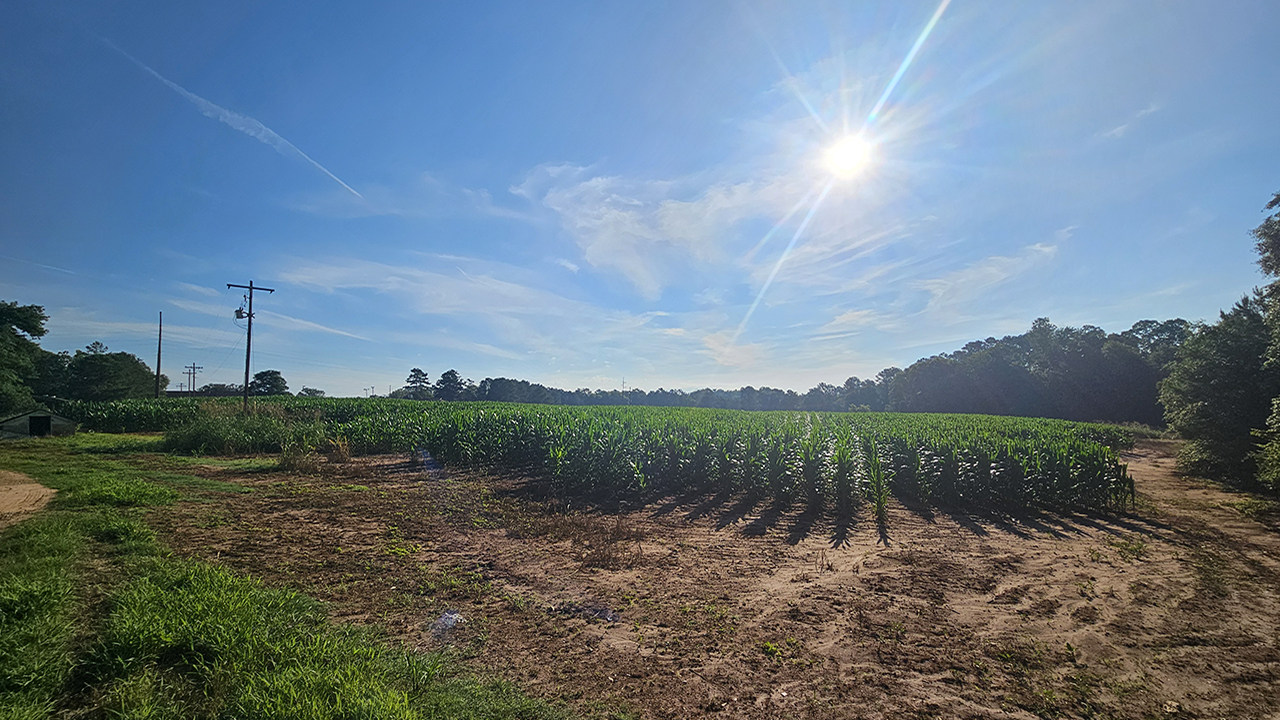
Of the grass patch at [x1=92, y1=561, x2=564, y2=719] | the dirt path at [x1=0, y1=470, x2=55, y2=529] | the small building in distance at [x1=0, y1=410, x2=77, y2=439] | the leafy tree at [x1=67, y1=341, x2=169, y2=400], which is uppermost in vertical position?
the leafy tree at [x1=67, y1=341, x2=169, y2=400]

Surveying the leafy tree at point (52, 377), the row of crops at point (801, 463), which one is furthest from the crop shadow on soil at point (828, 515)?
the leafy tree at point (52, 377)

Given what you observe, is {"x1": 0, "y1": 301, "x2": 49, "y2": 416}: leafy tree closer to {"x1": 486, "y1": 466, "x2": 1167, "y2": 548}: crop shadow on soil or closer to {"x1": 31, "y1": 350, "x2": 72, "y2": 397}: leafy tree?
{"x1": 31, "y1": 350, "x2": 72, "y2": 397}: leafy tree

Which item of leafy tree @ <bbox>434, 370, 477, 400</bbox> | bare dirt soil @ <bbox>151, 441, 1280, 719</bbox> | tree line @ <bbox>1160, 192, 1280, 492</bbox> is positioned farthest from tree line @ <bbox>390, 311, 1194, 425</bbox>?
bare dirt soil @ <bbox>151, 441, 1280, 719</bbox>

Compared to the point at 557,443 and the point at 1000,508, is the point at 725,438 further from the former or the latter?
the point at 1000,508

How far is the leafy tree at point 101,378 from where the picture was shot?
46500mm

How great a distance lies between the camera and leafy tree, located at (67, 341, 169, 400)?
1831 inches

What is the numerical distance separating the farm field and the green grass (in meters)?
0.41

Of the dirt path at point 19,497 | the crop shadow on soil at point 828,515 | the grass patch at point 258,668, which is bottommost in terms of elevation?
the crop shadow on soil at point 828,515

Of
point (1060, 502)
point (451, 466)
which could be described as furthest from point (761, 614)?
point (451, 466)

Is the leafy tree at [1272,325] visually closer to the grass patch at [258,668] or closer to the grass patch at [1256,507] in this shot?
the grass patch at [1256,507]

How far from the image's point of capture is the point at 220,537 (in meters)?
6.50

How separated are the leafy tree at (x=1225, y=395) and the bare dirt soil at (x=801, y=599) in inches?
305

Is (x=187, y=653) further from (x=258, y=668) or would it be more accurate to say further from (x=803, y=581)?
(x=803, y=581)

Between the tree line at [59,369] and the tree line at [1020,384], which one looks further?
the tree line at [1020,384]
